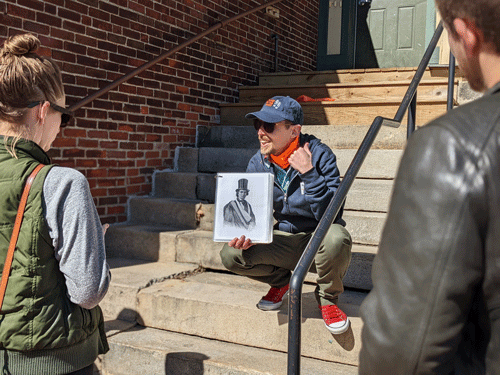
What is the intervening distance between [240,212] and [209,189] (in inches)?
75.2

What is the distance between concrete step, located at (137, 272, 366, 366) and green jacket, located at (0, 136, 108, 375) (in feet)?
5.18

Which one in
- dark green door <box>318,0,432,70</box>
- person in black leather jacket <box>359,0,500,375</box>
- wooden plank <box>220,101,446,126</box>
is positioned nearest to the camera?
person in black leather jacket <box>359,0,500,375</box>

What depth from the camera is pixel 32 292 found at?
1.38 m

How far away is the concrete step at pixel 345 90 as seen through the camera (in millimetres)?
4910

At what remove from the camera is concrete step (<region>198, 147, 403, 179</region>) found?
4.14 m

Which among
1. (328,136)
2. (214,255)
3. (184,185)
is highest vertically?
(328,136)

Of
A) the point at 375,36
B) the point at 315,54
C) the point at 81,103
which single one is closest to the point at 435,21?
the point at 375,36

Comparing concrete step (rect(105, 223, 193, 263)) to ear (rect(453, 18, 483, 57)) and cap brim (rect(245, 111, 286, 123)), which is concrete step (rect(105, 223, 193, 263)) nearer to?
cap brim (rect(245, 111, 286, 123))

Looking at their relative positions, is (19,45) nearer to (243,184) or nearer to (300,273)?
(300,273)

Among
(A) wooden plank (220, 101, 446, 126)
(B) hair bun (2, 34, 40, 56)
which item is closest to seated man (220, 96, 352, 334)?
(B) hair bun (2, 34, 40, 56)

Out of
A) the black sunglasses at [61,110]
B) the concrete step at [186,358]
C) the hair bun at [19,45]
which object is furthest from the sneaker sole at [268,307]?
the hair bun at [19,45]

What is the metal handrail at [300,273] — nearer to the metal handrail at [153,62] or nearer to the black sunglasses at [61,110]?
the black sunglasses at [61,110]

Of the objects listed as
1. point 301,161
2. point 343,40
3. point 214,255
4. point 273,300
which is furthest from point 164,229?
point 343,40

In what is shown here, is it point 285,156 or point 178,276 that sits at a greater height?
point 285,156
